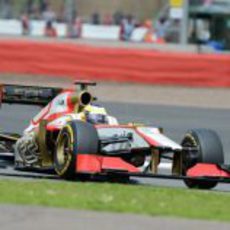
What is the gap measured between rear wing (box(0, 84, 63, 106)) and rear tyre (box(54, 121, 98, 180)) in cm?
133

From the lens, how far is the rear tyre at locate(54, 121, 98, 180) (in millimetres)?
9234

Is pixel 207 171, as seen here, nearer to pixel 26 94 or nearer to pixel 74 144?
pixel 74 144

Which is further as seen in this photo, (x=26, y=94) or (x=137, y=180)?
(x=26, y=94)

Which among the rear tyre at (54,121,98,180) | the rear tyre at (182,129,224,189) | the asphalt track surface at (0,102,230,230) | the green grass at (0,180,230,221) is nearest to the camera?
the asphalt track surface at (0,102,230,230)

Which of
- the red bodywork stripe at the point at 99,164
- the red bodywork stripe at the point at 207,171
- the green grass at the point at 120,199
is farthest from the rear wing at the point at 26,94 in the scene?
the green grass at the point at 120,199

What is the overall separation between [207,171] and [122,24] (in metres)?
27.2

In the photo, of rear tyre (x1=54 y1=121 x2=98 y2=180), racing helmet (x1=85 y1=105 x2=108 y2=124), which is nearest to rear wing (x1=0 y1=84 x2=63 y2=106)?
racing helmet (x1=85 y1=105 x2=108 y2=124)

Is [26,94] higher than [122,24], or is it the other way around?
[26,94]

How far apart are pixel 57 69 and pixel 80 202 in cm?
1576

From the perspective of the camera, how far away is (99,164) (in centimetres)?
930

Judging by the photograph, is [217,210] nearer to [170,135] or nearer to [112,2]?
[170,135]

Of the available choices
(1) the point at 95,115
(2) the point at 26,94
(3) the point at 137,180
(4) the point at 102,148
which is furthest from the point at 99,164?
(2) the point at 26,94

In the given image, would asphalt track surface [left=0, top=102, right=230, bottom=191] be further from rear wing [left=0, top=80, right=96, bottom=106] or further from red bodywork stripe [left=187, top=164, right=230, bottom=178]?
red bodywork stripe [left=187, top=164, right=230, bottom=178]

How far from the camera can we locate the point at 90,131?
930 cm
